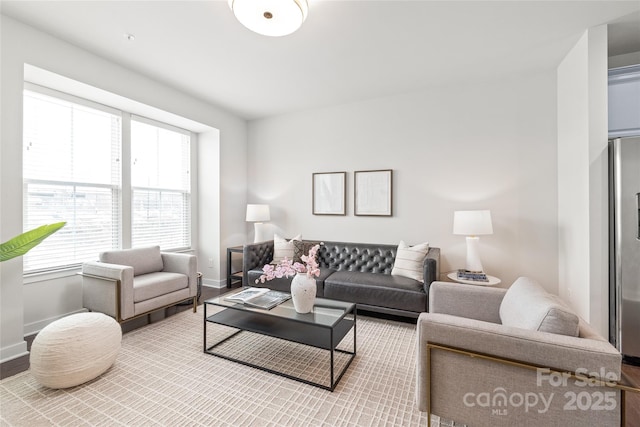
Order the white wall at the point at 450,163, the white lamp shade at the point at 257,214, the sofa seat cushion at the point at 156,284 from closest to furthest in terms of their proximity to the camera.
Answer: the sofa seat cushion at the point at 156,284 < the white wall at the point at 450,163 < the white lamp shade at the point at 257,214

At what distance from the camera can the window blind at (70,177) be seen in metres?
2.76

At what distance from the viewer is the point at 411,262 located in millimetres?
3236

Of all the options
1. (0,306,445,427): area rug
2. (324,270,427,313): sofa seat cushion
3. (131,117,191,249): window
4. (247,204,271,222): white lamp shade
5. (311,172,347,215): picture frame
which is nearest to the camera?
(0,306,445,427): area rug

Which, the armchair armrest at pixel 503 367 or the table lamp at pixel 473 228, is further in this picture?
the table lamp at pixel 473 228

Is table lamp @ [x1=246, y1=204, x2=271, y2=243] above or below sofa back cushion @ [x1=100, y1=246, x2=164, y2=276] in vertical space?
above

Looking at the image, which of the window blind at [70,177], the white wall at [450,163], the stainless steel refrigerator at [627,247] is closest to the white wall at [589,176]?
the stainless steel refrigerator at [627,247]

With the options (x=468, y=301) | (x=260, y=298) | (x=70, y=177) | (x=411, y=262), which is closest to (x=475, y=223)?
(x=411, y=262)

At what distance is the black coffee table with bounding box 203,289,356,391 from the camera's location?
200 centimetres

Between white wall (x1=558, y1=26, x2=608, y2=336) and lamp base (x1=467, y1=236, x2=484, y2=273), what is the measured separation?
86 cm

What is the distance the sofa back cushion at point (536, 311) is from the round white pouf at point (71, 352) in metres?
2.84

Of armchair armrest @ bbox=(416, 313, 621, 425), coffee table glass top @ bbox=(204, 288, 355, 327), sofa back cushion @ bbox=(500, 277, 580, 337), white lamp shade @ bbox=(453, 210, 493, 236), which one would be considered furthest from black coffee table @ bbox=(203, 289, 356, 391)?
white lamp shade @ bbox=(453, 210, 493, 236)

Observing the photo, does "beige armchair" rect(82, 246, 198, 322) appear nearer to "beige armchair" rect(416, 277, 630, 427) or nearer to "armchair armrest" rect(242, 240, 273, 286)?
"armchair armrest" rect(242, 240, 273, 286)

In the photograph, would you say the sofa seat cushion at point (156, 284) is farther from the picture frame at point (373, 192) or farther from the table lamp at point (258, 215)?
the picture frame at point (373, 192)

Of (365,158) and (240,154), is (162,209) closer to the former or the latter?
(240,154)
